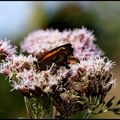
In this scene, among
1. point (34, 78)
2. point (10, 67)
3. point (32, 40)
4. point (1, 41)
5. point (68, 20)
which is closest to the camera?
point (34, 78)

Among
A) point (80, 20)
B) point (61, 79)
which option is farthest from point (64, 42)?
point (80, 20)

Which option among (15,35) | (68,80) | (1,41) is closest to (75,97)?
(68,80)

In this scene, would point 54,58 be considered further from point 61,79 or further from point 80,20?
point 80,20

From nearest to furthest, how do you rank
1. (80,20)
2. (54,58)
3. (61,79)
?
(61,79)
(54,58)
(80,20)

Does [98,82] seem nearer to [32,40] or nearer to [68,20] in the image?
[32,40]

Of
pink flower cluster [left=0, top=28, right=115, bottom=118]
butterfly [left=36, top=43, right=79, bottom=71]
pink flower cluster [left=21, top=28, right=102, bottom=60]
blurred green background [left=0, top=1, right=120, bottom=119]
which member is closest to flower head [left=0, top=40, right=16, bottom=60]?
pink flower cluster [left=0, top=28, right=115, bottom=118]

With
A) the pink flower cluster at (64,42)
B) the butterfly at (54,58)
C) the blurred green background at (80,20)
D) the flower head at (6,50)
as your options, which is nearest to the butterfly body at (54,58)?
the butterfly at (54,58)

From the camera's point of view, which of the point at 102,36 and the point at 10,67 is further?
the point at 102,36

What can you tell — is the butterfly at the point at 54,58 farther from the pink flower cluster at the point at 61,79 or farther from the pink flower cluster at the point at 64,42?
the pink flower cluster at the point at 64,42
